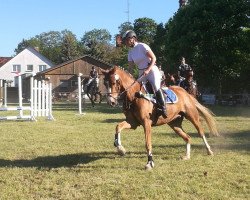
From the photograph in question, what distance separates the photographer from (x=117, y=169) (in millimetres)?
8875

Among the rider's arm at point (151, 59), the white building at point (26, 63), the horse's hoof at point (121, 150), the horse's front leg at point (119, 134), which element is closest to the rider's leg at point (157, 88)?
the rider's arm at point (151, 59)

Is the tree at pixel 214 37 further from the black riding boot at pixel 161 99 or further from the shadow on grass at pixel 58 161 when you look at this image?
the black riding boot at pixel 161 99

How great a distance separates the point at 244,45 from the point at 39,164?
37309 millimetres

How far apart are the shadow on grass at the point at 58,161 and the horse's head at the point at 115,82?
186 centimetres

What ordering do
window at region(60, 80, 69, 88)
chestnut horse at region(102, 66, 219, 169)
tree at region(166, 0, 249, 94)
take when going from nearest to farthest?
chestnut horse at region(102, 66, 219, 169) < tree at region(166, 0, 249, 94) < window at region(60, 80, 69, 88)

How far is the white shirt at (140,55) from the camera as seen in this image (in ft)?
29.9

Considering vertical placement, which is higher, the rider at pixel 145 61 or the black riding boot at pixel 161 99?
the rider at pixel 145 61

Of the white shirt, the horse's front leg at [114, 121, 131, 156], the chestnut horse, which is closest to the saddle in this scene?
the chestnut horse

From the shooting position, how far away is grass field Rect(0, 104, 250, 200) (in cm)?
705

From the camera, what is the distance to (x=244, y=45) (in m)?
43.3

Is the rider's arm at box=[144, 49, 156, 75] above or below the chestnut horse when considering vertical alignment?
above

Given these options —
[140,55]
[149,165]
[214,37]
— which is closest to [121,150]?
[149,165]

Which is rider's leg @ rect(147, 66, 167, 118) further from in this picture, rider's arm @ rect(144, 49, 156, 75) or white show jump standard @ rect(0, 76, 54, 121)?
white show jump standard @ rect(0, 76, 54, 121)

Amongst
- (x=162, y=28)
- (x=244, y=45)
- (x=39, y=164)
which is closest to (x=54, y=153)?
(x=39, y=164)
